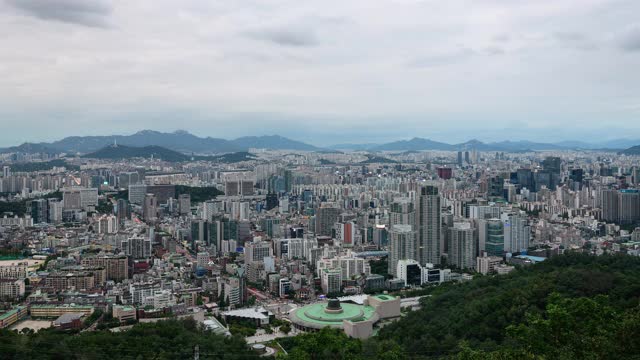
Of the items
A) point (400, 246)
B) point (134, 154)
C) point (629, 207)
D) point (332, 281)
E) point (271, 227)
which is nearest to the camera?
point (332, 281)

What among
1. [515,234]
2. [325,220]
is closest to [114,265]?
[325,220]

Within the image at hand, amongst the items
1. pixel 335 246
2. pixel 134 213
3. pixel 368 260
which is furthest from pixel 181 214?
pixel 368 260

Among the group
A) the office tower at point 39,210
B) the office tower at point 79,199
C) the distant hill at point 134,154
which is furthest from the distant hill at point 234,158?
the office tower at point 39,210

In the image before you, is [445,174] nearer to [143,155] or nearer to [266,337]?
[143,155]

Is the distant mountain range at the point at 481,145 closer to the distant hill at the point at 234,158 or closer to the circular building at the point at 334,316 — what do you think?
the distant hill at the point at 234,158

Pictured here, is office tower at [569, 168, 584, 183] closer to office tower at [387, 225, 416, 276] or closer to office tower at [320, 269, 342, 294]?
office tower at [387, 225, 416, 276]
